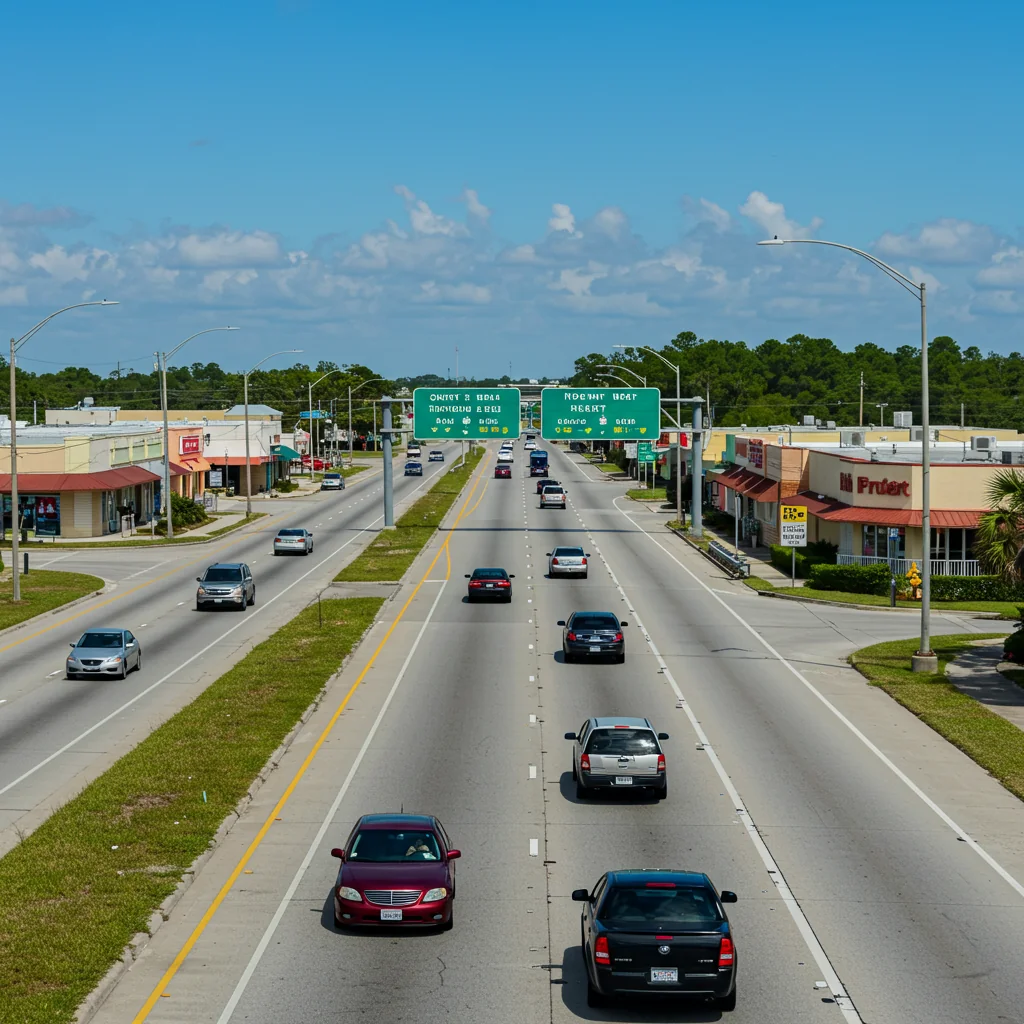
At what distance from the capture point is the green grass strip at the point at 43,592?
180ft

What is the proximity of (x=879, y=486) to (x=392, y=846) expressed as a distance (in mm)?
47741

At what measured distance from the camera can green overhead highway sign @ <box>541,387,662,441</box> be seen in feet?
278

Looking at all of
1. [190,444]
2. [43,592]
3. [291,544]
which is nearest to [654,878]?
[43,592]

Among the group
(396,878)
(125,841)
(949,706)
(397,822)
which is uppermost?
(397,822)

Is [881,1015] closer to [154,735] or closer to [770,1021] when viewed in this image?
[770,1021]

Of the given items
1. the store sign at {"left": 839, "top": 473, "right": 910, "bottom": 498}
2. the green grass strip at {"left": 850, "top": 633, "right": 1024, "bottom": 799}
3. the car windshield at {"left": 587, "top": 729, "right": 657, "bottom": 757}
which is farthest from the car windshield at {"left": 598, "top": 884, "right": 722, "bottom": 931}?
the store sign at {"left": 839, "top": 473, "right": 910, "bottom": 498}

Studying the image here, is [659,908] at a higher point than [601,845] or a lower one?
higher

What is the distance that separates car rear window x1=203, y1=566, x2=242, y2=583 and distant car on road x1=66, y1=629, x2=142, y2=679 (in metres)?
13.4

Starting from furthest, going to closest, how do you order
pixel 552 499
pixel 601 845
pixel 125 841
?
1. pixel 552 499
2. pixel 601 845
3. pixel 125 841

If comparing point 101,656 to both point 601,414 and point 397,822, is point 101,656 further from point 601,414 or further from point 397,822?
point 601,414

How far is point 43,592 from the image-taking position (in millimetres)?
60844

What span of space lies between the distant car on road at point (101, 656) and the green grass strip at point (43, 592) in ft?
34.7

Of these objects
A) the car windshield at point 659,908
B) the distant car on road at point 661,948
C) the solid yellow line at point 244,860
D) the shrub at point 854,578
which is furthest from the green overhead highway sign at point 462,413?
the distant car on road at point 661,948

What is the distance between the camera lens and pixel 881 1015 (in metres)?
17.2
